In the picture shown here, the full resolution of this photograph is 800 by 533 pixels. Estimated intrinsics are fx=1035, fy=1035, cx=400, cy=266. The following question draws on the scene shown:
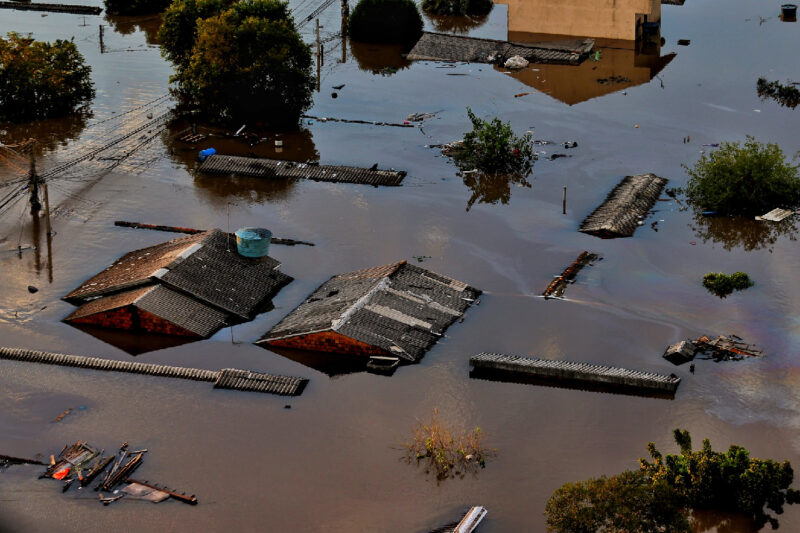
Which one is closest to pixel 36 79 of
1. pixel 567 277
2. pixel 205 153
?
pixel 205 153

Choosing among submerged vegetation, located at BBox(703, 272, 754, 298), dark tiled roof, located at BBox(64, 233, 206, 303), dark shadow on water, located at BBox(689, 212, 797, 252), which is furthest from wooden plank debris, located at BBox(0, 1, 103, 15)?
submerged vegetation, located at BBox(703, 272, 754, 298)

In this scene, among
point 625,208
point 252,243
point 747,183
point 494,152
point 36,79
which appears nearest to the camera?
point 252,243

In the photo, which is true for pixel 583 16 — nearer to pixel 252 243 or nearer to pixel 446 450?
pixel 252 243

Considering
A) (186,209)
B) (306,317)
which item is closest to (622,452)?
(306,317)

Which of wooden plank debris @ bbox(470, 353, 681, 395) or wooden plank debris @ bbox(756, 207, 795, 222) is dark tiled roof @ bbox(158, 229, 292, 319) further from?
wooden plank debris @ bbox(756, 207, 795, 222)

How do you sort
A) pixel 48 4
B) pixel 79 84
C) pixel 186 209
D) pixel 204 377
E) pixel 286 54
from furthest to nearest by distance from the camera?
pixel 48 4 < pixel 79 84 < pixel 286 54 < pixel 186 209 < pixel 204 377

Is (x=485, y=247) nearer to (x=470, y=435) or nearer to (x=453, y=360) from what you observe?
(x=453, y=360)
